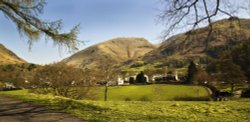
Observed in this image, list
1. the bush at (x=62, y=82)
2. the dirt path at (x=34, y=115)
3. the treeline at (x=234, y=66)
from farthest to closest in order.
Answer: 1. the treeline at (x=234, y=66)
2. the bush at (x=62, y=82)
3. the dirt path at (x=34, y=115)

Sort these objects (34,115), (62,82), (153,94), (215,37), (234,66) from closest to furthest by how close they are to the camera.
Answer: (215,37), (34,115), (62,82), (153,94), (234,66)

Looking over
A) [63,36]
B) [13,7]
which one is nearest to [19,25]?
[13,7]

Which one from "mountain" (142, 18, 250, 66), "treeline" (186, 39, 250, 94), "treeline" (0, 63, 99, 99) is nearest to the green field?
"treeline" (186, 39, 250, 94)

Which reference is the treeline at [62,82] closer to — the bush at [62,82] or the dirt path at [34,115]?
the bush at [62,82]

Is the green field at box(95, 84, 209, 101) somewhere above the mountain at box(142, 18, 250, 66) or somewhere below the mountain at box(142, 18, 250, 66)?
below

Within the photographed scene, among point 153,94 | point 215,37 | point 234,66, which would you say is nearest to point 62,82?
point 215,37

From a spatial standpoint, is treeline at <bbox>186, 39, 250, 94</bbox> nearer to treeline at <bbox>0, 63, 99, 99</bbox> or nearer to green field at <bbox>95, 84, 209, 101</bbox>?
green field at <bbox>95, 84, 209, 101</bbox>

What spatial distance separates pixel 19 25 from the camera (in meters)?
20.1

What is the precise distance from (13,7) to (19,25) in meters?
1.34

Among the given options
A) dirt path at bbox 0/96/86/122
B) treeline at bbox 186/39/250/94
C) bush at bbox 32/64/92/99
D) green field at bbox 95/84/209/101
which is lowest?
dirt path at bbox 0/96/86/122

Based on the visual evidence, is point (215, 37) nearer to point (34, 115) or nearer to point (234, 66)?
point (34, 115)

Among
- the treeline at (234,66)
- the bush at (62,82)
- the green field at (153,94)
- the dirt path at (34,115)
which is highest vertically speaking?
the treeline at (234,66)

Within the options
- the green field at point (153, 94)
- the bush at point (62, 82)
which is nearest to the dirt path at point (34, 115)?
the bush at point (62, 82)

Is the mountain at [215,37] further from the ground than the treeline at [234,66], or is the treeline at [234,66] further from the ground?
the treeline at [234,66]
